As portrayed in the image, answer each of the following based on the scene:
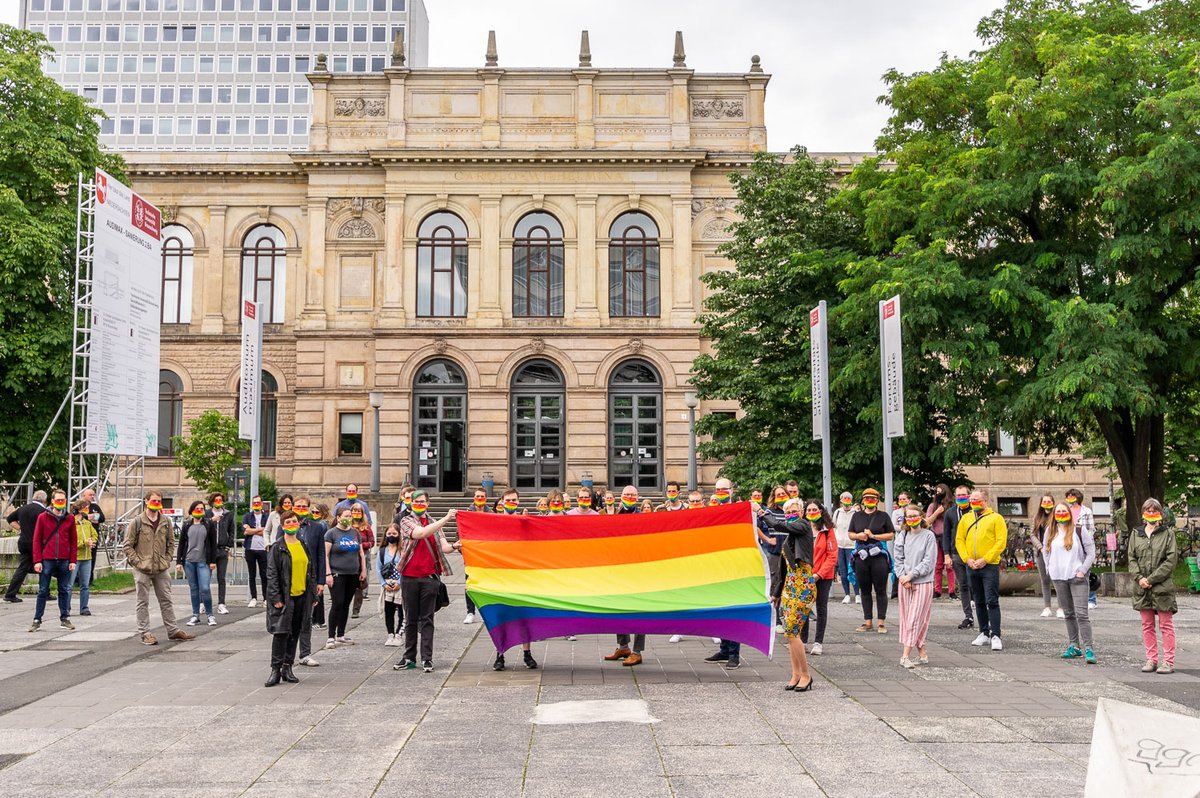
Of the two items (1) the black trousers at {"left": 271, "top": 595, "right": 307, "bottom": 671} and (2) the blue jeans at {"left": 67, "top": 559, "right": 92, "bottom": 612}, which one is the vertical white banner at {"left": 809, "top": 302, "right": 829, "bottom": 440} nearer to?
(1) the black trousers at {"left": 271, "top": 595, "right": 307, "bottom": 671}

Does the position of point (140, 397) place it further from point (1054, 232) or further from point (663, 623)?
point (1054, 232)

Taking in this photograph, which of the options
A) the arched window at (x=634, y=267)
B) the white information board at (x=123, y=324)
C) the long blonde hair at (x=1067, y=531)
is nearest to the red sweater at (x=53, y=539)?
the white information board at (x=123, y=324)

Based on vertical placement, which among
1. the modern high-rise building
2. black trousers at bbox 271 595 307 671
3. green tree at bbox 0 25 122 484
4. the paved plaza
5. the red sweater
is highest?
the modern high-rise building

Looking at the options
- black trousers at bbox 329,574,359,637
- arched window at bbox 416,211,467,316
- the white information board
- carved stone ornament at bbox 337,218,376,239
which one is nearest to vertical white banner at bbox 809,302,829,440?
black trousers at bbox 329,574,359,637

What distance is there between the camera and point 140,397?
26938mm

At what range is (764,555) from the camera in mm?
12375

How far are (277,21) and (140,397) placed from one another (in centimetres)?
8195

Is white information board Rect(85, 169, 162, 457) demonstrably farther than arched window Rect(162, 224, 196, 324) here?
No

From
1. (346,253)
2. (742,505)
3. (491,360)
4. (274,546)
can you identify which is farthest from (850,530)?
(346,253)

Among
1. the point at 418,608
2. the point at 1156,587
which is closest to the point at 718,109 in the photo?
the point at 1156,587

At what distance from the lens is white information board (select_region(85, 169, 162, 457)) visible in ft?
83.7

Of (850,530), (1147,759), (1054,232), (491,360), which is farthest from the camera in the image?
(491,360)

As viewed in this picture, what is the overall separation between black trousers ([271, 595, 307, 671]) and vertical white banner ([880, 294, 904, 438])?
459 inches

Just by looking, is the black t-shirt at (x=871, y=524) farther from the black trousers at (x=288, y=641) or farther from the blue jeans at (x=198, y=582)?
the blue jeans at (x=198, y=582)
